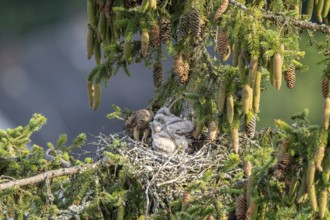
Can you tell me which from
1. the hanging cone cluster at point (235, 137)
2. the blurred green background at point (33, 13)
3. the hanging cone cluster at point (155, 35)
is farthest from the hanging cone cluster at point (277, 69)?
the blurred green background at point (33, 13)

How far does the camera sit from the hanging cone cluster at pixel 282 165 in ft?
15.4

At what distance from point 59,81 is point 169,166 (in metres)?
10.2

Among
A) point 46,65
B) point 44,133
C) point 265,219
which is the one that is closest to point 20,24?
point 46,65

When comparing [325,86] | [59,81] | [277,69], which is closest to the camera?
[325,86]

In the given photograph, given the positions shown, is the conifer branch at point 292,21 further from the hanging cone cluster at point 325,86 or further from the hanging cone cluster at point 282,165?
the hanging cone cluster at point 282,165

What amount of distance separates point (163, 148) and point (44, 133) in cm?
851

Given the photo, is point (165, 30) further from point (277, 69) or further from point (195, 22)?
point (277, 69)

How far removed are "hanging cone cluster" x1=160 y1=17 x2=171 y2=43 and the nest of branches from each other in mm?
637

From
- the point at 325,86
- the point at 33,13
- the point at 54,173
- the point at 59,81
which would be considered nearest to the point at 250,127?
the point at 54,173

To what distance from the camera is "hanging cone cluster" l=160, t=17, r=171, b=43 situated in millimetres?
6023

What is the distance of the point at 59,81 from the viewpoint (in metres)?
16.2

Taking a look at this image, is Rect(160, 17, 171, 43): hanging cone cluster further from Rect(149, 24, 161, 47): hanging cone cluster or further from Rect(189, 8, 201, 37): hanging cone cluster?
Rect(189, 8, 201, 37): hanging cone cluster

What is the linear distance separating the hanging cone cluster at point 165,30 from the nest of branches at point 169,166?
64 cm

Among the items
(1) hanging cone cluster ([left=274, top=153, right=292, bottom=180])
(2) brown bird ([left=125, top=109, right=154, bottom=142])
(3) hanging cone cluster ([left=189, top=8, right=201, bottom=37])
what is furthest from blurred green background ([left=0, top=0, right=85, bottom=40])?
(1) hanging cone cluster ([left=274, top=153, right=292, bottom=180])
